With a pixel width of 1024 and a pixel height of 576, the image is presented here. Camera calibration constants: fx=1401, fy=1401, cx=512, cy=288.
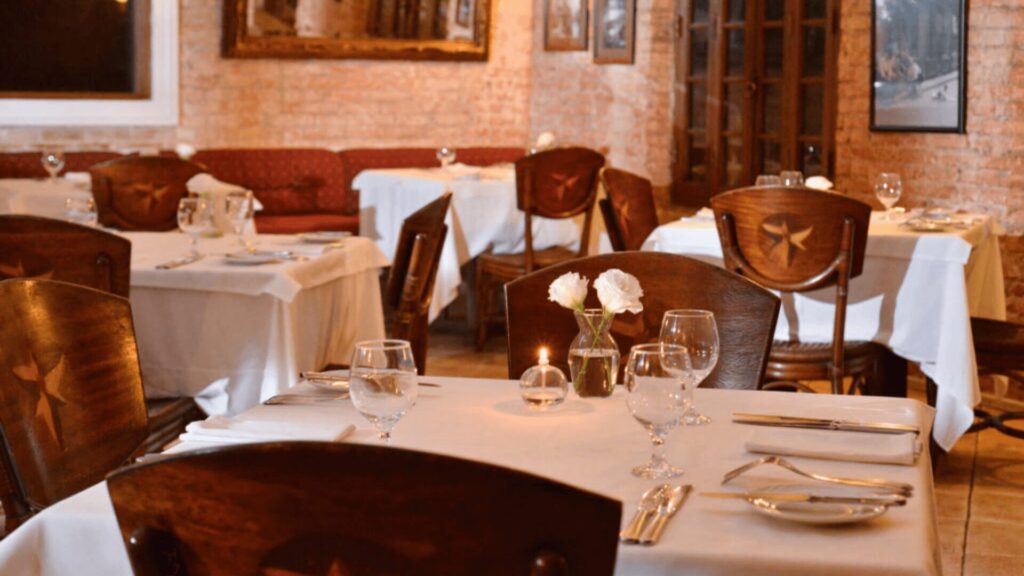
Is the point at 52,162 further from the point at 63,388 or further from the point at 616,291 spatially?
the point at 616,291

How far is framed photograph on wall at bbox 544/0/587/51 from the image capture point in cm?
977

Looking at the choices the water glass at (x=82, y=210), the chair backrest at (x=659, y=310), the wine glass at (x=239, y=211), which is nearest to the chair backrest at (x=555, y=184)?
the water glass at (x=82, y=210)

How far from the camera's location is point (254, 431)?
6.55 ft

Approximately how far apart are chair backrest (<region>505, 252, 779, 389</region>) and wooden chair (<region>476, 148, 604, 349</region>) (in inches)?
155

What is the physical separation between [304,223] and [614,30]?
2.51 meters

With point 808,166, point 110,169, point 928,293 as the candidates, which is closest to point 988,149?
point 808,166

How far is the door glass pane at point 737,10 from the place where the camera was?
8.71 meters

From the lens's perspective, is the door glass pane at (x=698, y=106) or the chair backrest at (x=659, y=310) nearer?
the chair backrest at (x=659, y=310)

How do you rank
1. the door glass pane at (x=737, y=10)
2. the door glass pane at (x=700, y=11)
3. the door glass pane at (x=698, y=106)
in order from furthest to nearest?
the door glass pane at (x=698, y=106), the door glass pane at (x=700, y=11), the door glass pane at (x=737, y=10)

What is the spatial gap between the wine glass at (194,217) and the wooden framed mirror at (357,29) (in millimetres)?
5116

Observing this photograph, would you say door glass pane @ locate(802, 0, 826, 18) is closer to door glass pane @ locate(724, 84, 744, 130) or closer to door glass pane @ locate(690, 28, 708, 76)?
door glass pane @ locate(724, 84, 744, 130)

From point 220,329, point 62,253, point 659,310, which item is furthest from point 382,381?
point 220,329

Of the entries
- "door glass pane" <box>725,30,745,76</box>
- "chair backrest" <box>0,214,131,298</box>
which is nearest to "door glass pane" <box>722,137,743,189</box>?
"door glass pane" <box>725,30,745,76</box>

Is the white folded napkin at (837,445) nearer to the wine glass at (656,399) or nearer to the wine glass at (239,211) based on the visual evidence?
the wine glass at (656,399)
